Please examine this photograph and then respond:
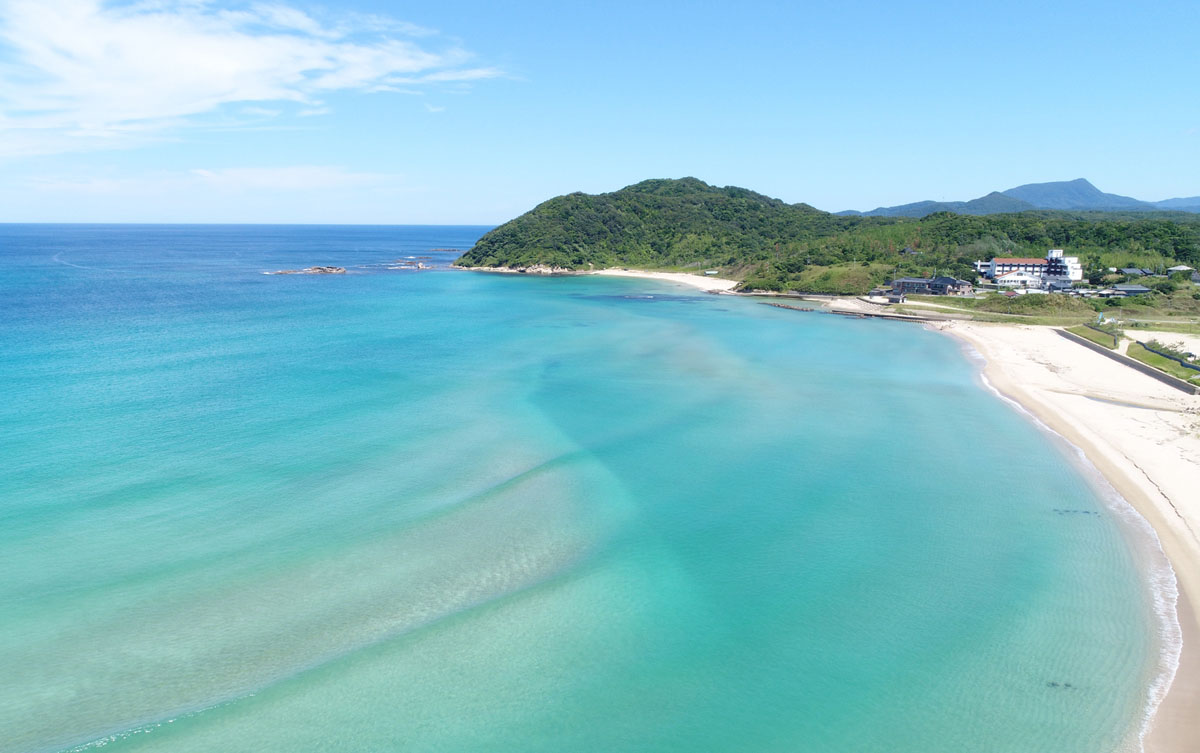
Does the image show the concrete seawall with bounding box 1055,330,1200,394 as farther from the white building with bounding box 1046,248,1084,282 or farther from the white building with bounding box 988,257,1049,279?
the white building with bounding box 988,257,1049,279

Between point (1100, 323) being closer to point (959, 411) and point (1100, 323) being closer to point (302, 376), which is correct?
point (959, 411)

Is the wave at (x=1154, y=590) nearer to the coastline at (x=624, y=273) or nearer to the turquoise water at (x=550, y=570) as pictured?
the turquoise water at (x=550, y=570)

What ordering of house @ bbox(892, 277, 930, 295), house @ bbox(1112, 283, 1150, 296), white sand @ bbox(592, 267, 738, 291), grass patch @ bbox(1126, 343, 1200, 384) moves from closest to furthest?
1. grass patch @ bbox(1126, 343, 1200, 384)
2. house @ bbox(1112, 283, 1150, 296)
3. house @ bbox(892, 277, 930, 295)
4. white sand @ bbox(592, 267, 738, 291)

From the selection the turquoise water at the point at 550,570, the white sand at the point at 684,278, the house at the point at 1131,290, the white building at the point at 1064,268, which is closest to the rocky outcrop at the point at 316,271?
the white sand at the point at 684,278

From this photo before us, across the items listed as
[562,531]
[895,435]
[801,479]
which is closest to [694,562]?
[562,531]

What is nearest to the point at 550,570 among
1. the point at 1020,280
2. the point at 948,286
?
the point at 948,286

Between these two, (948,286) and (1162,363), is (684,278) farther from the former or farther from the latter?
(1162,363)

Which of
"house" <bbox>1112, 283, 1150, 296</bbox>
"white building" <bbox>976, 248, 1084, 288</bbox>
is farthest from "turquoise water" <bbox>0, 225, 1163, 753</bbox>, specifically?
"white building" <bbox>976, 248, 1084, 288</bbox>
